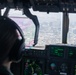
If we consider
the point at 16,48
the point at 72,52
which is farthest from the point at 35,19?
the point at 16,48

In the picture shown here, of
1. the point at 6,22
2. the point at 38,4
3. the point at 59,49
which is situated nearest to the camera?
the point at 6,22

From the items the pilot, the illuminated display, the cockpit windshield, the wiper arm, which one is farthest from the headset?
the cockpit windshield

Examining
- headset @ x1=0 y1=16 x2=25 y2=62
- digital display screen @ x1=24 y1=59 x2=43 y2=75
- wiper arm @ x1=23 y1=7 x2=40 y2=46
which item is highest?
wiper arm @ x1=23 y1=7 x2=40 y2=46

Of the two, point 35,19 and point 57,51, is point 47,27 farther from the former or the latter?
point 57,51

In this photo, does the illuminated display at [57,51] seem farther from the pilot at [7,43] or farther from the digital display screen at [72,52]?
the pilot at [7,43]

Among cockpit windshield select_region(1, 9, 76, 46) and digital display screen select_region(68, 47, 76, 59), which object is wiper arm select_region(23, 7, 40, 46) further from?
digital display screen select_region(68, 47, 76, 59)

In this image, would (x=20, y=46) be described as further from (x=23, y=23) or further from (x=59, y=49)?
(x=23, y=23)

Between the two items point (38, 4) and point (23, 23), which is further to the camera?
point (23, 23)

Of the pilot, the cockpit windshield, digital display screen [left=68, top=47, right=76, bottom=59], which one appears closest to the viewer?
the pilot

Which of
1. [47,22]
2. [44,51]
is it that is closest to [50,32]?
[47,22]
